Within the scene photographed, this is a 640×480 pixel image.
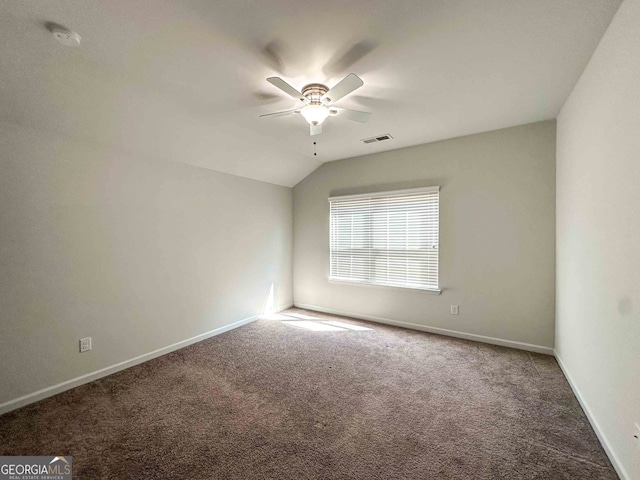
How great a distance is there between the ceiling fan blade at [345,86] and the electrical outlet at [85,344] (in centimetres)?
309

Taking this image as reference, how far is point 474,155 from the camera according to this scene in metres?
3.50

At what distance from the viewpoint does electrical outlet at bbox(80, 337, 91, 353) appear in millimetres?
2568

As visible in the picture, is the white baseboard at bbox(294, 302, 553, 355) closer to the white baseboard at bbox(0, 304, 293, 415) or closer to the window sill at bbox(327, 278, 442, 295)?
the window sill at bbox(327, 278, 442, 295)

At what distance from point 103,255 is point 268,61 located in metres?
2.41

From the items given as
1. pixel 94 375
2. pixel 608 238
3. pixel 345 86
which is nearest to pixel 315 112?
pixel 345 86

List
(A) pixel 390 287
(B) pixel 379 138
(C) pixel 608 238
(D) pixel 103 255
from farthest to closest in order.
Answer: (A) pixel 390 287 → (B) pixel 379 138 → (D) pixel 103 255 → (C) pixel 608 238

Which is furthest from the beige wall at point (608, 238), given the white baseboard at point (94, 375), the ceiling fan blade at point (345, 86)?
the white baseboard at point (94, 375)

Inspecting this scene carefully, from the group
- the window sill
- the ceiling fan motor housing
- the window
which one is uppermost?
the ceiling fan motor housing

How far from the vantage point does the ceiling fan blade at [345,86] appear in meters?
1.82

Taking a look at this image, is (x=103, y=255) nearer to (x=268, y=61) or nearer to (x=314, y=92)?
(x=268, y=61)

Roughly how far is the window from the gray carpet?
4.06ft

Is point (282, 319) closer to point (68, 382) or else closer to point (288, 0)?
point (68, 382)

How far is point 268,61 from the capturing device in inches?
78.0

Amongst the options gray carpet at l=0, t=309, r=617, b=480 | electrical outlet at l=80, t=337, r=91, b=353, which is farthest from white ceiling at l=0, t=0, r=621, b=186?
gray carpet at l=0, t=309, r=617, b=480
